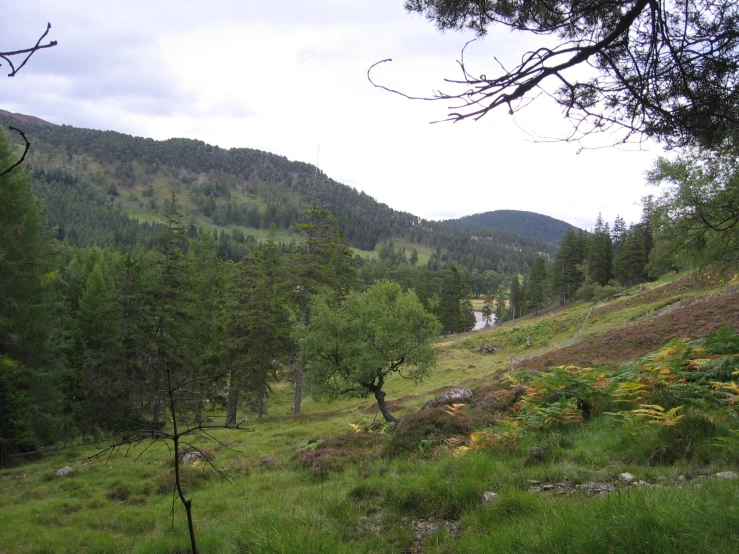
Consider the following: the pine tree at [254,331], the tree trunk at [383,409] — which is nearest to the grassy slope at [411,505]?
the tree trunk at [383,409]

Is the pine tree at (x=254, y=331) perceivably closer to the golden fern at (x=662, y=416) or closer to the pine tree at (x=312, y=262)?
the pine tree at (x=312, y=262)

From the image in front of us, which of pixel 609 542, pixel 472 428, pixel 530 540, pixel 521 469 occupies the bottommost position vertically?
pixel 472 428

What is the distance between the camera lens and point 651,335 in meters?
15.3

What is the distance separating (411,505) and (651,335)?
1397 cm

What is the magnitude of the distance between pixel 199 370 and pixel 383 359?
16.0m

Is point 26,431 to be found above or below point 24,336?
below

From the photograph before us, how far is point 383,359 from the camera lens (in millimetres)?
17266

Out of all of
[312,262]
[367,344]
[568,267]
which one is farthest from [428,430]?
[568,267]

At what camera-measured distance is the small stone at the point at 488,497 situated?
4852 mm

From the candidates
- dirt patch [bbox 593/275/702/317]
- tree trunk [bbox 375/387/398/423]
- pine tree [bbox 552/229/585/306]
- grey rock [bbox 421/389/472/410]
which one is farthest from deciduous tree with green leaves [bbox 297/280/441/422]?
pine tree [bbox 552/229/585/306]

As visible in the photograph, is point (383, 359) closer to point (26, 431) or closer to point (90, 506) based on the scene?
point (90, 506)

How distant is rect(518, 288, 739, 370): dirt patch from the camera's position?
1376 cm

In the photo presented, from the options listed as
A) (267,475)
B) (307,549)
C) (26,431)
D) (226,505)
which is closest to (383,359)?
(267,475)

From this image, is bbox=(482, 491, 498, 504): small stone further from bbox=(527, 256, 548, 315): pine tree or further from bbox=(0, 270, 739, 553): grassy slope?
bbox=(527, 256, 548, 315): pine tree
